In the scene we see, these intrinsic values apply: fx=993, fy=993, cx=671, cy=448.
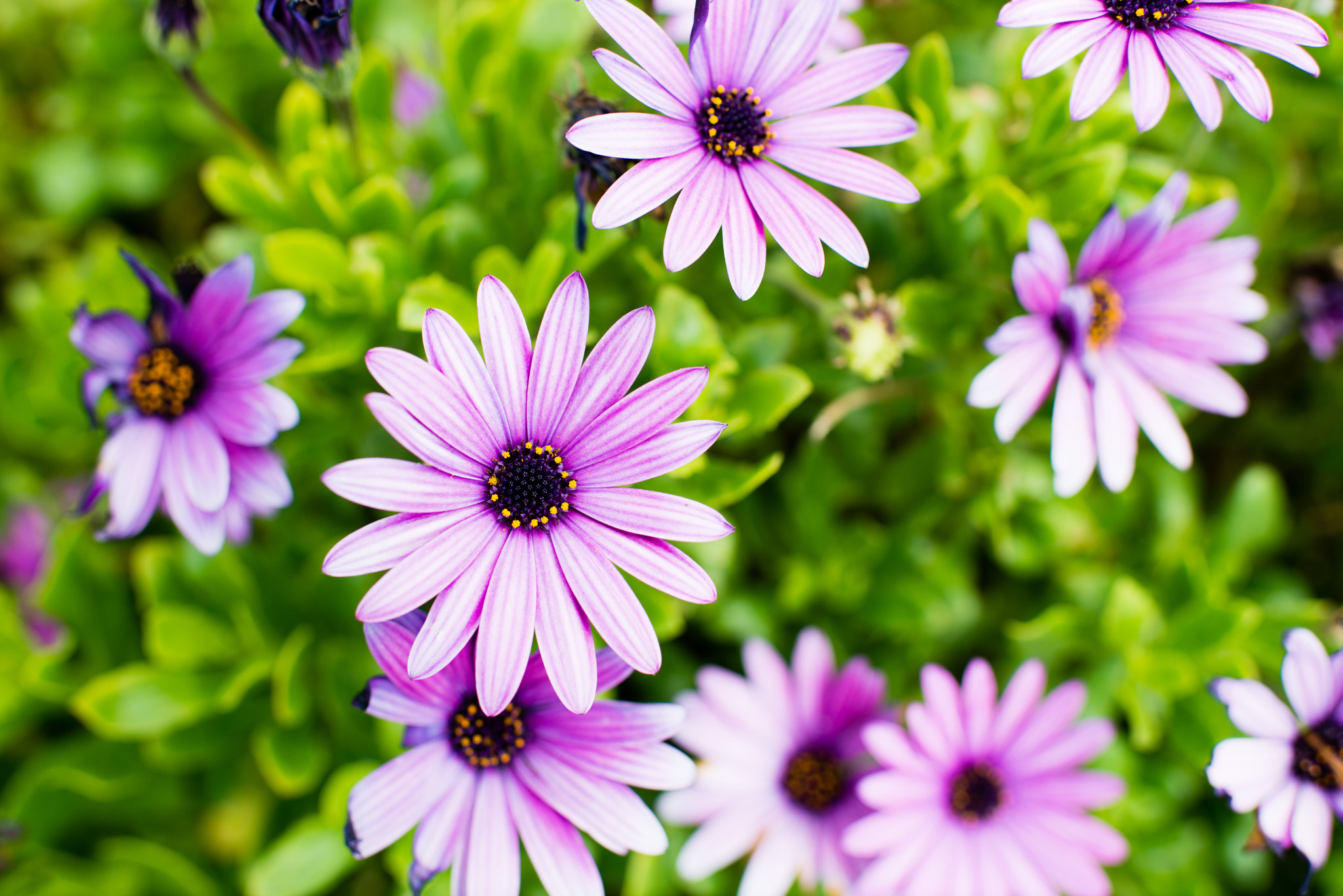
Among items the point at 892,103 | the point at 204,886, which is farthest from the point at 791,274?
the point at 204,886

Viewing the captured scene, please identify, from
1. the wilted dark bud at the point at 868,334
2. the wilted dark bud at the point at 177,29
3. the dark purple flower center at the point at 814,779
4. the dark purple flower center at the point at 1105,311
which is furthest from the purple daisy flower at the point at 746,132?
the dark purple flower center at the point at 814,779

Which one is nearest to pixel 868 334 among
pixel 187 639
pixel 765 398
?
pixel 765 398

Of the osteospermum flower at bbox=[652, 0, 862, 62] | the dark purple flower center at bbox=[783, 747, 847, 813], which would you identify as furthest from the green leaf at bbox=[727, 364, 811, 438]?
the dark purple flower center at bbox=[783, 747, 847, 813]

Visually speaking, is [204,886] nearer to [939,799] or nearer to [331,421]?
[331,421]

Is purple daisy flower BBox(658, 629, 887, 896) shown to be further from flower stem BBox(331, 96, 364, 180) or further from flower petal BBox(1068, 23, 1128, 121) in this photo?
flower stem BBox(331, 96, 364, 180)

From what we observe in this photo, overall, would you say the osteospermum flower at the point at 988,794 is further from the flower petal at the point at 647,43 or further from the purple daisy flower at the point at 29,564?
the purple daisy flower at the point at 29,564

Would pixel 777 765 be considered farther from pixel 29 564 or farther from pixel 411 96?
pixel 29 564
